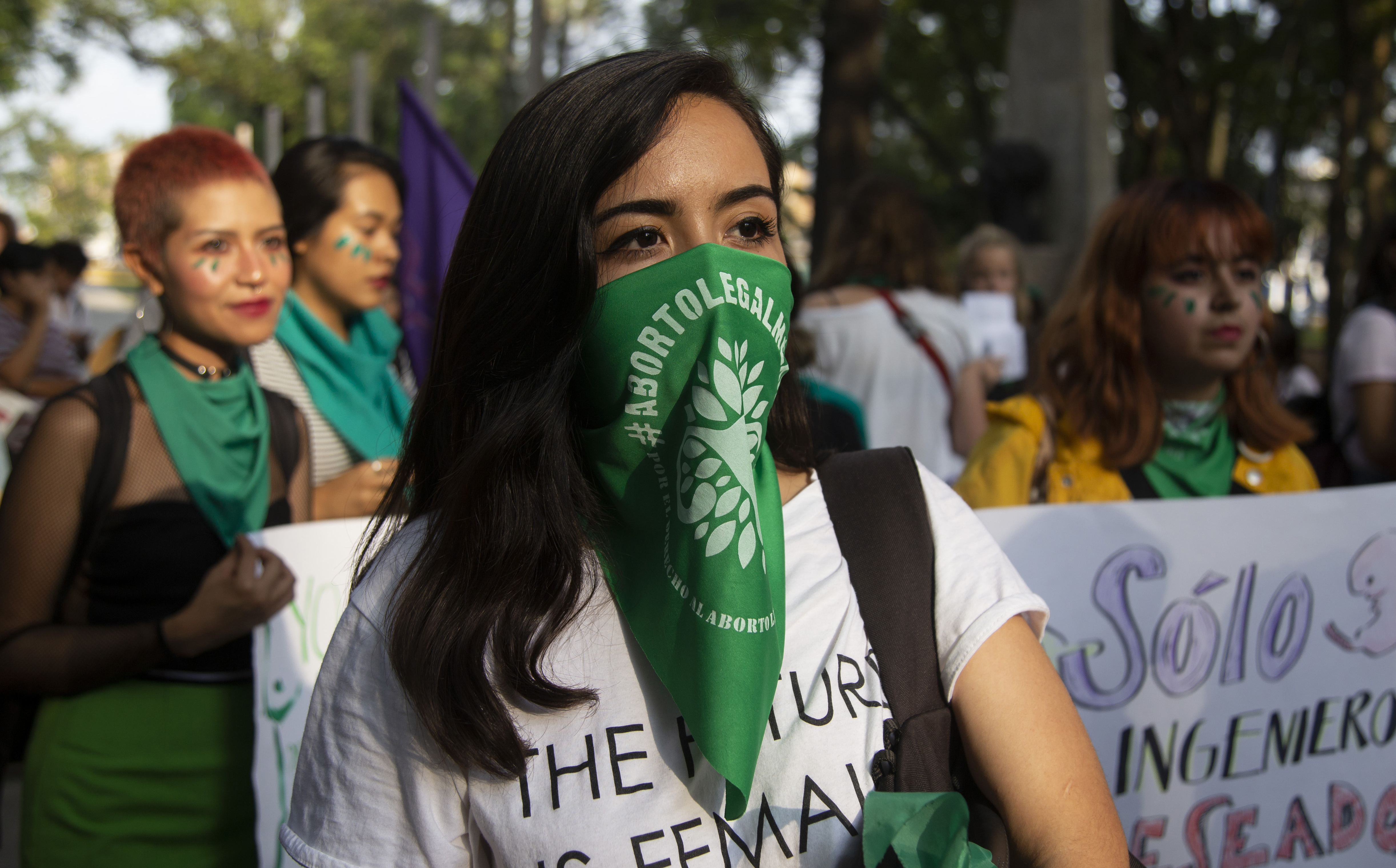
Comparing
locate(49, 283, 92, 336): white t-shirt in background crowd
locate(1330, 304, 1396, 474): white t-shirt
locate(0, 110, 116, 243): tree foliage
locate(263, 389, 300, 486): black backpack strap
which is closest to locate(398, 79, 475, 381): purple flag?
locate(263, 389, 300, 486): black backpack strap

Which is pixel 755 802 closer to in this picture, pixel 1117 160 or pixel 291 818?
pixel 291 818

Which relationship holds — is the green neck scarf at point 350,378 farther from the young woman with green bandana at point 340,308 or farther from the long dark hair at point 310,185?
the long dark hair at point 310,185

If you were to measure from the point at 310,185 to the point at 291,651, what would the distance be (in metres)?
1.47

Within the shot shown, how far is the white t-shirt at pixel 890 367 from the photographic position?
4121 millimetres

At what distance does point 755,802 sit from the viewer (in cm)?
132

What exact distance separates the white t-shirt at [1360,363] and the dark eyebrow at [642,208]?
342 cm

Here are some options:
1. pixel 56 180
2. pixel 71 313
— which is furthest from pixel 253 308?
pixel 56 180

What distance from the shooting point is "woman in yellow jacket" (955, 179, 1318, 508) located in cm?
269

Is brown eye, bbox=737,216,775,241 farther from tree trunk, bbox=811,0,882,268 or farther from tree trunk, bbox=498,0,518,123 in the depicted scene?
tree trunk, bbox=498,0,518,123

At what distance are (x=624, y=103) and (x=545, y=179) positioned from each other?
140mm

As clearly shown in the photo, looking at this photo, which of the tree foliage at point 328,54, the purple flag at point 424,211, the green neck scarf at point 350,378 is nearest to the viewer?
the green neck scarf at point 350,378

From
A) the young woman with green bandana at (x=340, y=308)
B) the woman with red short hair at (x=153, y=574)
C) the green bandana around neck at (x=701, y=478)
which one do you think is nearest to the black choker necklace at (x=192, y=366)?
the woman with red short hair at (x=153, y=574)

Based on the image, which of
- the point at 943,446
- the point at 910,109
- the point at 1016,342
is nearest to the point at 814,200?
the point at 1016,342

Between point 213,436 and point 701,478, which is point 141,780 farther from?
point 701,478
